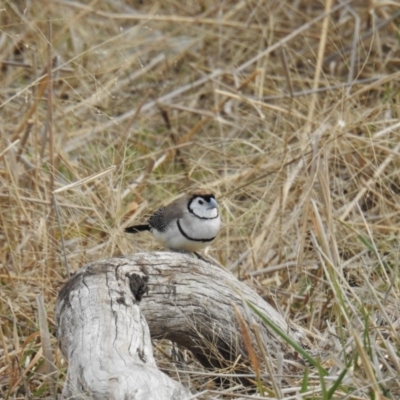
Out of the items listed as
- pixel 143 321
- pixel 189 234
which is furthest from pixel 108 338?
pixel 189 234

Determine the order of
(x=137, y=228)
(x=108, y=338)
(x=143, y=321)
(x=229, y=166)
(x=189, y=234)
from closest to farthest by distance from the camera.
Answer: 1. (x=108, y=338)
2. (x=143, y=321)
3. (x=189, y=234)
4. (x=137, y=228)
5. (x=229, y=166)

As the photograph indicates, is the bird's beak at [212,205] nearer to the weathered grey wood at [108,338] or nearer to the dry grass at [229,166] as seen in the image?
the dry grass at [229,166]

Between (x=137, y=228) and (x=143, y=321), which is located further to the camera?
(x=137, y=228)

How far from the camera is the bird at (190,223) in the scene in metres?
3.67

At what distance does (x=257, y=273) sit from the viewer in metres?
4.14

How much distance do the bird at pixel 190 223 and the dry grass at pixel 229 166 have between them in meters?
0.20

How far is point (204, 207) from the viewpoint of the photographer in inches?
146

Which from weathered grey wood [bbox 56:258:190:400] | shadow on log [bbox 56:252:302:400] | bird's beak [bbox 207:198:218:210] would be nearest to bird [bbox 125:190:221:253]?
bird's beak [bbox 207:198:218:210]

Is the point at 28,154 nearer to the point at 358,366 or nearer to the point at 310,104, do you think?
the point at 310,104

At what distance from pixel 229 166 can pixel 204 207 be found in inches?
45.5

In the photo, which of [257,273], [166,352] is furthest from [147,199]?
[166,352]

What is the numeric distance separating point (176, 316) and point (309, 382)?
1.55ft

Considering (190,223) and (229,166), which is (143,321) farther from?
(229,166)

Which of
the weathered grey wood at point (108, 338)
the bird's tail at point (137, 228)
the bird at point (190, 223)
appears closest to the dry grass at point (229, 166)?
A: the bird's tail at point (137, 228)
